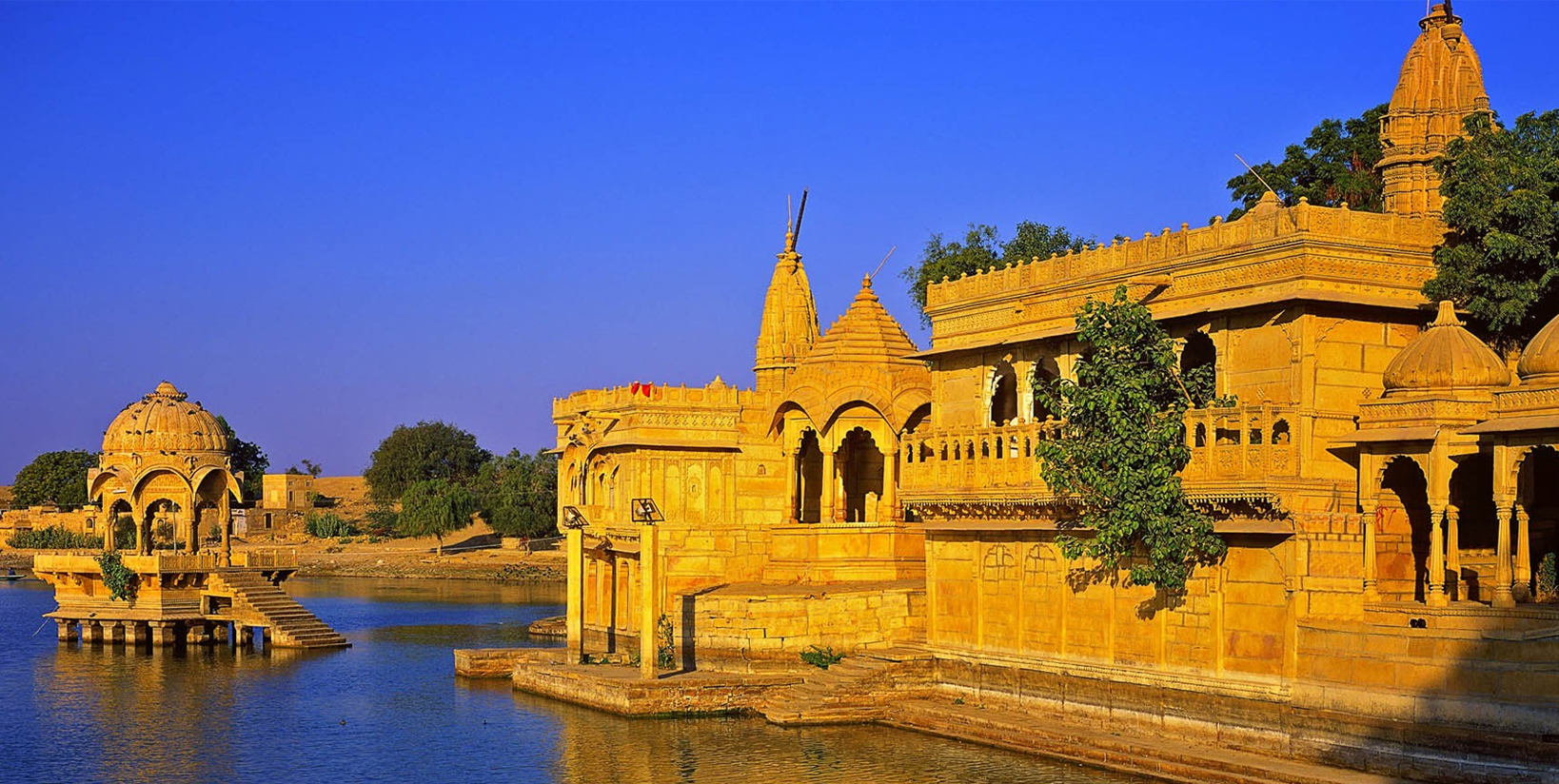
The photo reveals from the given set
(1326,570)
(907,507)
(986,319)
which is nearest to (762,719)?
(907,507)

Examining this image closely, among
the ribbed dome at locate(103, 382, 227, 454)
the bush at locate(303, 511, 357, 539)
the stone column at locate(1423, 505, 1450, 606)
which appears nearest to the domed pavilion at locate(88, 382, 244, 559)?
the ribbed dome at locate(103, 382, 227, 454)

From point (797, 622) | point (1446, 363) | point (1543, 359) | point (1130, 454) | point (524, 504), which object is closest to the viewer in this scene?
point (1543, 359)

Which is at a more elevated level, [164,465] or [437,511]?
[164,465]

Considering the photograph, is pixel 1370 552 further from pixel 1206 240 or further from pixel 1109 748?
pixel 1206 240

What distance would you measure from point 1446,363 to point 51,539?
226 feet

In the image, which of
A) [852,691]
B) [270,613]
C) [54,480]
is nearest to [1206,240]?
[852,691]

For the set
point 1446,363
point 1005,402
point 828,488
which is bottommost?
point 828,488

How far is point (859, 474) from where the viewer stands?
112 ft

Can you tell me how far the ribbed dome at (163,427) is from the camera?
40.1 metres

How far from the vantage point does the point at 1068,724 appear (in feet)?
70.4

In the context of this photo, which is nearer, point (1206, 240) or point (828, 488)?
point (1206, 240)

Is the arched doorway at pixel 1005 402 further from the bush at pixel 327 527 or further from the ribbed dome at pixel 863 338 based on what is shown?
the bush at pixel 327 527

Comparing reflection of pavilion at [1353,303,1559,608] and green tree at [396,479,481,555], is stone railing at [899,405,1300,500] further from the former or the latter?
green tree at [396,479,481,555]

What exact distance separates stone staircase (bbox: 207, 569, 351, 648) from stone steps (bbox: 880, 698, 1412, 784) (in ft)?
53.7
